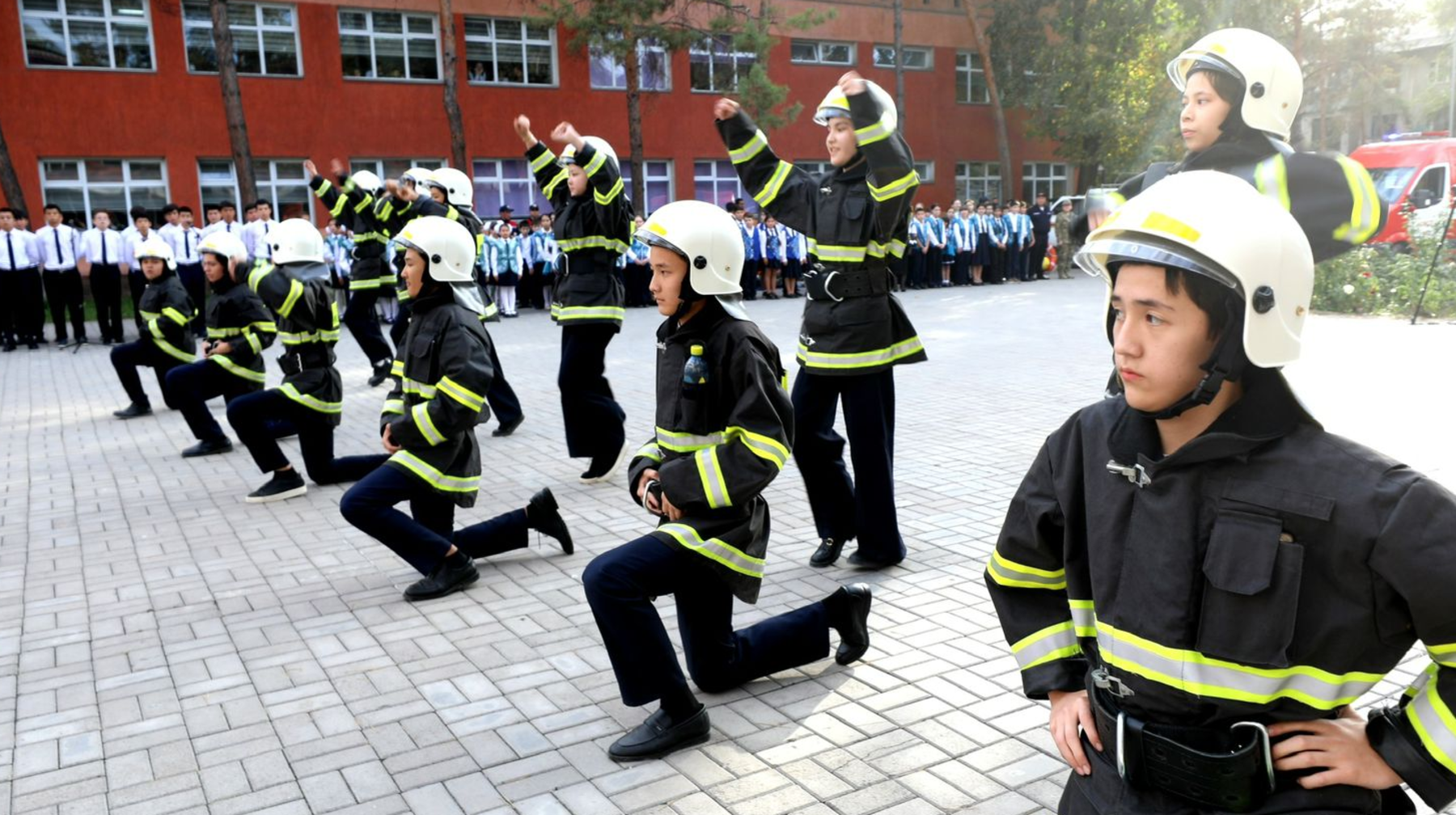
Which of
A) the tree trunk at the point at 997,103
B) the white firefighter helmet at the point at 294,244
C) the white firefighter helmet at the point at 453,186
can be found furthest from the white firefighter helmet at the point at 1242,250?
the tree trunk at the point at 997,103

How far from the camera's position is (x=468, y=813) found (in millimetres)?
3525

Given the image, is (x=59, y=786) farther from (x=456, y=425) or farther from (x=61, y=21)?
(x=61, y=21)

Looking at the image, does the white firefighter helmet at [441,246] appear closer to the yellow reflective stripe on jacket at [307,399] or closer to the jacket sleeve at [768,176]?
the jacket sleeve at [768,176]

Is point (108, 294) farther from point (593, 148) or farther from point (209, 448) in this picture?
point (593, 148)

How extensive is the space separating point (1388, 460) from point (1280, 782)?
1.90 ft

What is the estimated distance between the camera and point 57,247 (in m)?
18.5

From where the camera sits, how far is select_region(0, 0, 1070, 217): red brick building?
82.3ft

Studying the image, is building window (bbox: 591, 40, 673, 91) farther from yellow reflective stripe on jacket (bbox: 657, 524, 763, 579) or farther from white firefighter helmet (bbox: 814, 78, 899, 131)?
yellow reflective stripe on jacket (bbox: 657, 524, 763, 579)

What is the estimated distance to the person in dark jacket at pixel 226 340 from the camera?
8.96m

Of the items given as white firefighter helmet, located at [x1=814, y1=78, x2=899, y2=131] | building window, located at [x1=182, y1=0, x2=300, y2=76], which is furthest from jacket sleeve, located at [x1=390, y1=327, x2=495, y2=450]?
building window, located at [x1=182, y1=0, x2=300, y2=76]

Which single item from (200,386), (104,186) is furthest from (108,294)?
(200,386)

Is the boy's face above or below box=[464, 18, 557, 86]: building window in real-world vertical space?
below

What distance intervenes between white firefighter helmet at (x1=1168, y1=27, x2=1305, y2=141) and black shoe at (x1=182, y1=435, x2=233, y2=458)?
8065mm

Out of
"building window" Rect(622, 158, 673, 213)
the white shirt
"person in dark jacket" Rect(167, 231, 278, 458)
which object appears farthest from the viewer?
"building window" Rect(622, 158, 673, 213)
